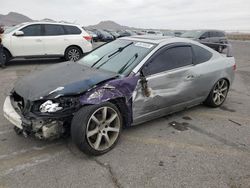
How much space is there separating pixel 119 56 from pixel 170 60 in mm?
857

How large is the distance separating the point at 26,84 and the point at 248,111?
4.31m

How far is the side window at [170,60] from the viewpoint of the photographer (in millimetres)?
4020

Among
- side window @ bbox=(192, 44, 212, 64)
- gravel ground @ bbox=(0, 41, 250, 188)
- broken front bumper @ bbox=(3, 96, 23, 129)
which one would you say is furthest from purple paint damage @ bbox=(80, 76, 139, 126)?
side window @ bbox=(192, 44, 212, 64)

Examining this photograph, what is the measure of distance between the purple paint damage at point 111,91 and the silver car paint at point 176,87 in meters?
0.12

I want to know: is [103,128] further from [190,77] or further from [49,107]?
[190,77]

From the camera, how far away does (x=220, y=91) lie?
211 inches

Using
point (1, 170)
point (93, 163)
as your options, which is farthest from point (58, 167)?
point (1, 170)

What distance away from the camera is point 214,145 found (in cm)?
376

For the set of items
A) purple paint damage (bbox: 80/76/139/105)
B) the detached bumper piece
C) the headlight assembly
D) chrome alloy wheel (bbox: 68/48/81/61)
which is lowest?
chrome alloy wheel (bbox: 68/48/81/61)

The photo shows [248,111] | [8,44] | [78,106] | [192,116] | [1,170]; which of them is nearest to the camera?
[1,170]

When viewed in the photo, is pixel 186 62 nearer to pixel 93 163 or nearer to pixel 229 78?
pixel 229 78

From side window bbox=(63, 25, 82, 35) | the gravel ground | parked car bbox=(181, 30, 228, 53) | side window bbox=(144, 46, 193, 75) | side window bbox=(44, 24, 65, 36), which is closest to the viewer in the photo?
the gravel ground

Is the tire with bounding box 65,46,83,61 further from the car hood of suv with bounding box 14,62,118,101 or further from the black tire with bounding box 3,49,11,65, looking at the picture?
the car hood of suv with bounding box 14,62,118,101

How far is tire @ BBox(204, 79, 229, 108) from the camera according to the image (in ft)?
17.0
